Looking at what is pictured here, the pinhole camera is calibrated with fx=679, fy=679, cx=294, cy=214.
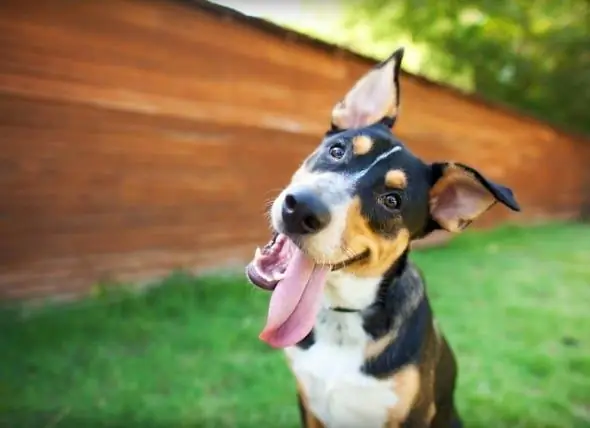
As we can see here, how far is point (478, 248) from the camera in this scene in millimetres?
8781

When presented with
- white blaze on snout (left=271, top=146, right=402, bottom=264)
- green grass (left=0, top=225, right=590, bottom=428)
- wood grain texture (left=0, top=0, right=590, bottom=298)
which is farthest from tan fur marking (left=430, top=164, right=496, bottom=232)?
wood grain texture (left=0, top=0, right=590, bottom=298)

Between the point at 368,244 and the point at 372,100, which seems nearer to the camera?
the point at 368,244

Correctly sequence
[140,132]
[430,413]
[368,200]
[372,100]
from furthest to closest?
[140,132] → [372,100] → [430,413] → [368,200]

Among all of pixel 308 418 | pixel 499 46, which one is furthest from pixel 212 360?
pixel 499 46

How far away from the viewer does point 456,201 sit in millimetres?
2596

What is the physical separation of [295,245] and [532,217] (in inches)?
438

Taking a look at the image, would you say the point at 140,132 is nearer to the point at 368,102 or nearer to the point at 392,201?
the point at 368,102

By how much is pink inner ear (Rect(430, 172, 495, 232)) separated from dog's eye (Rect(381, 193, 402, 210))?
0.24 m

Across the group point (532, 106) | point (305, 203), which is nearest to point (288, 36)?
point (305, 203)

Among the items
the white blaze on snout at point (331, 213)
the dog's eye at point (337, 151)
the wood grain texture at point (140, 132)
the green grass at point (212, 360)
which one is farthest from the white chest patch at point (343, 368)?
the wood grain texture at point (140, 132)

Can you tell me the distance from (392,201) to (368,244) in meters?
0.19

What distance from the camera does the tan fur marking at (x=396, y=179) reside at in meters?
2.36

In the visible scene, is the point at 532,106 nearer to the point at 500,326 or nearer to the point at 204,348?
the point at 500,326

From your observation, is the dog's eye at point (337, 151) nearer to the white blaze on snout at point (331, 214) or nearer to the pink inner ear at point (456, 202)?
the white blaze on snout at point (331, 214)
